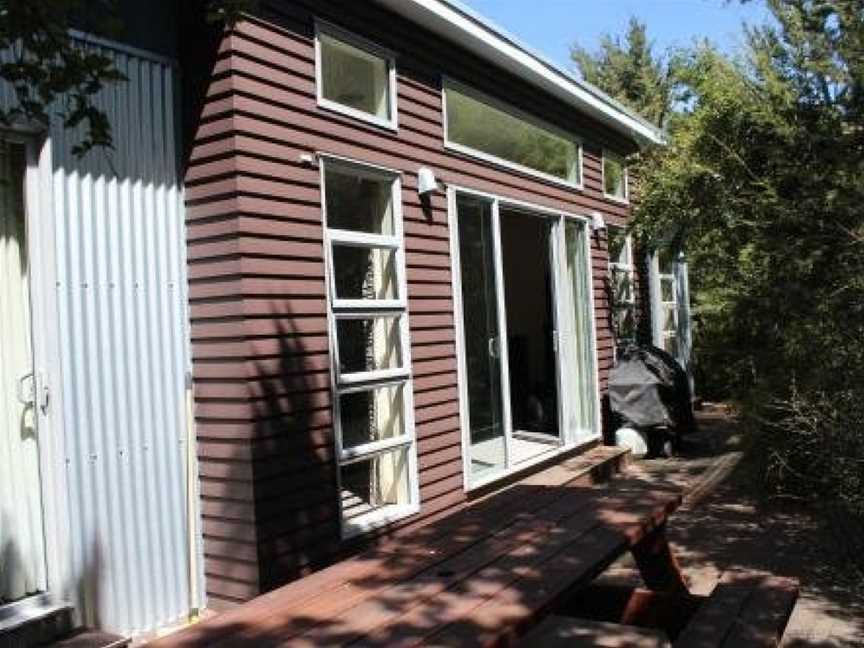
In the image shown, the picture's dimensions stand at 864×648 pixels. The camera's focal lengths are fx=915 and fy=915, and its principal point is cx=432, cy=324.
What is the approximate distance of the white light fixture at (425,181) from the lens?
6.50 metres

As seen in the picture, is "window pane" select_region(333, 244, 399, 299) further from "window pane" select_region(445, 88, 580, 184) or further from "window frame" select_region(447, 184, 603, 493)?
"window pane" select_region(445, 88, 580, 184)

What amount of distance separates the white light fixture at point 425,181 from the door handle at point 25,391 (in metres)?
3.11

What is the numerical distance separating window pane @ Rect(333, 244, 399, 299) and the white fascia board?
1695 mm

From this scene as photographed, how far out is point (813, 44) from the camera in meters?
5.83

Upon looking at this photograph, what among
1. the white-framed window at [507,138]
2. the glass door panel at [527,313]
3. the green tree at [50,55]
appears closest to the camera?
the green tree at [50,55]

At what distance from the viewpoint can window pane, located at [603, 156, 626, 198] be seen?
35.5 ft

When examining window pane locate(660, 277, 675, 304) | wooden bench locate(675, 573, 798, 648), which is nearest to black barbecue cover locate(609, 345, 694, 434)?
window pane locate(660, 277, 675, 304)

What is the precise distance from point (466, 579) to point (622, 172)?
9023 mm

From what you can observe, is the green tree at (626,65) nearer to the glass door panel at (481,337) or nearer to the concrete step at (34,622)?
the glass door panel at (481,337)

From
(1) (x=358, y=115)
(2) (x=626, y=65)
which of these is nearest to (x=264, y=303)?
(1) (x=358, y=115)

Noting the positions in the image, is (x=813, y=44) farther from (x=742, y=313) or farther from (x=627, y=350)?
(x=627, y=350)

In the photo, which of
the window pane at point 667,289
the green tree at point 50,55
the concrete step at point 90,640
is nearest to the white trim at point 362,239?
the concrete step at point 90,640

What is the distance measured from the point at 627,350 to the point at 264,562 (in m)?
6.53

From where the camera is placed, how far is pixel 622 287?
10969mm
